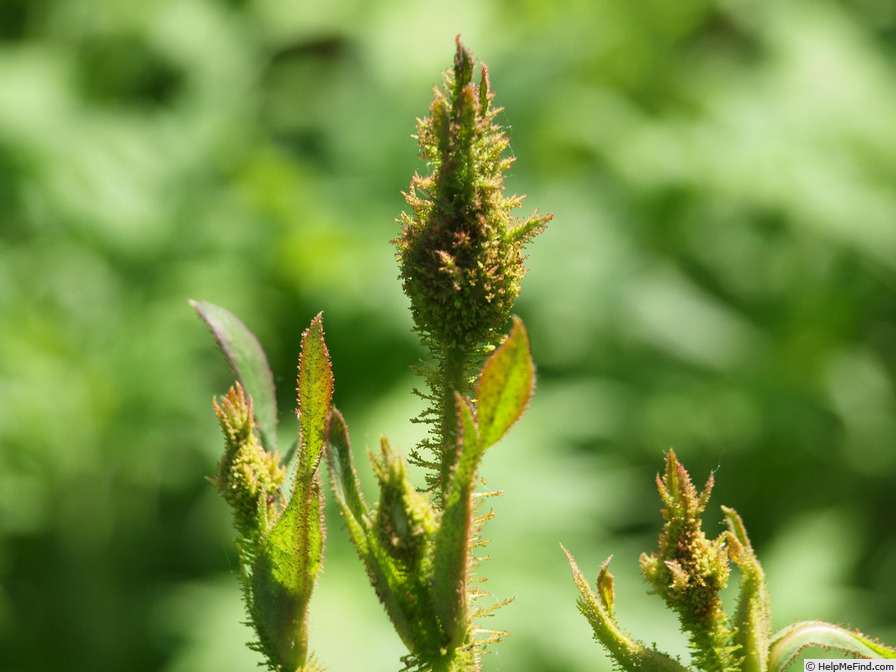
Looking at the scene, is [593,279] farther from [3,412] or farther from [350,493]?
[350,493]

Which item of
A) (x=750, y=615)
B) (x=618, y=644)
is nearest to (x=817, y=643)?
(x=750, y=615)

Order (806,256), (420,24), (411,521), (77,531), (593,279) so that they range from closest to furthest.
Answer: (411,521), (77,531), (593,279), (806,256), (420,24)

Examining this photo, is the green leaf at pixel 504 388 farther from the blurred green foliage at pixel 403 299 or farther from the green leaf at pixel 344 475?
the blurred green foliage at pixel 403 299

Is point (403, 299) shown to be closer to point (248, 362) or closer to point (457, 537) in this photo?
point (248, 362)

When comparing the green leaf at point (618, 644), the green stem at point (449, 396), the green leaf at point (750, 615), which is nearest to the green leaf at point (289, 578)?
the green stem at point (449, 396)

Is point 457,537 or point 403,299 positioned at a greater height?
point 403,299

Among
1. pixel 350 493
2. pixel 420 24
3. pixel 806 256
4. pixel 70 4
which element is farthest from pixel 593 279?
pixel 350 493

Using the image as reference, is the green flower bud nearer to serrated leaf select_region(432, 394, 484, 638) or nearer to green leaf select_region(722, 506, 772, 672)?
serrated leaf select_region(432, 394, 484, 638)
